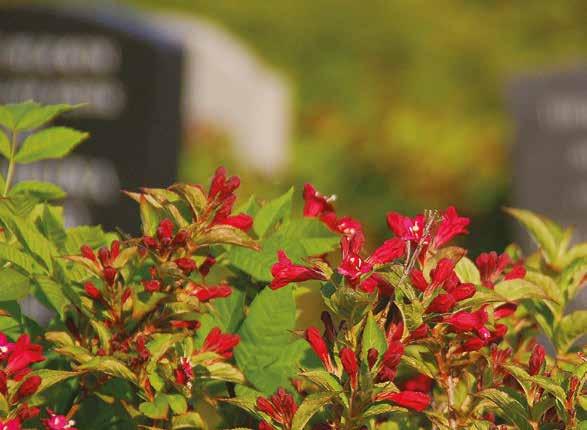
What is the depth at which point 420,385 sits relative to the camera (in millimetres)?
1369

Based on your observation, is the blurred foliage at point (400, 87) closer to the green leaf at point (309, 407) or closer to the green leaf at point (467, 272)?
the green leaf at point (467, 272)

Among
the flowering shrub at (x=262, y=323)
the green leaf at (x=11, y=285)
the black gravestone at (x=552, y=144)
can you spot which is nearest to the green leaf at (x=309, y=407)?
A: the flowering shrub at (x=262, y=323)

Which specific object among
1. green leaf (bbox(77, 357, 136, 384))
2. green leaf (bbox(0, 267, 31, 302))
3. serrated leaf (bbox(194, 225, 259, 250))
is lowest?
green leaf (bbox(77, 357, 136, 384))

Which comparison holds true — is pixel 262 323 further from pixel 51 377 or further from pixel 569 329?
pixel 569 329

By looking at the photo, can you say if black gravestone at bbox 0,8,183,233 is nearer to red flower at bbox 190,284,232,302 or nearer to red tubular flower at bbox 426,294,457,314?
red flower at bbox 190,284,232,302

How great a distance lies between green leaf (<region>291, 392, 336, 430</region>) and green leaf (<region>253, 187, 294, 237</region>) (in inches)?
11.8

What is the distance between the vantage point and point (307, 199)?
1.41 m

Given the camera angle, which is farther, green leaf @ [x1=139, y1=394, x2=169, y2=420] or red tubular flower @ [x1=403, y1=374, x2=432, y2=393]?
red tubular flower @ [x1=403, y1=374, x2=432, y2=393]

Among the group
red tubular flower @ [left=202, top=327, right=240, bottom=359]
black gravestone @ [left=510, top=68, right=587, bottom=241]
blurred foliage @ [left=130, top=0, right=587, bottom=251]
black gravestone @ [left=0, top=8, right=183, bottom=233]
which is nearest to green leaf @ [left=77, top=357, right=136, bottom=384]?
red tubular flower @ [left=202, top=327, right=240, bottom=359]

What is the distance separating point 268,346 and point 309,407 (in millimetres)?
210

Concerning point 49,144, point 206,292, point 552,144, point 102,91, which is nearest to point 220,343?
point 206,292

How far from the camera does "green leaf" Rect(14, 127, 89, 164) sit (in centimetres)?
147

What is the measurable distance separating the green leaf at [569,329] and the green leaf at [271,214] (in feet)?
1.15

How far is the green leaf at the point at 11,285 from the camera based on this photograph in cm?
124
